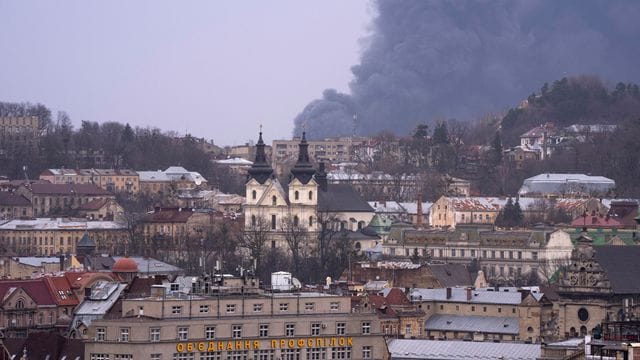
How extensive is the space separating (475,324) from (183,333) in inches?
1274

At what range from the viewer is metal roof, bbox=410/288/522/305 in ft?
361

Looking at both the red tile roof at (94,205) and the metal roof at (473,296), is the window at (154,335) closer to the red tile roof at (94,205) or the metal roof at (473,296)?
the metal roof at (473,296)

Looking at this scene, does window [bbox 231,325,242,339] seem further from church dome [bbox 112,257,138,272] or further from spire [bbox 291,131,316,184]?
spire [bbox 291,131,316,184]

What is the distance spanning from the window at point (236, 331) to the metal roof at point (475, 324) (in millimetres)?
28693

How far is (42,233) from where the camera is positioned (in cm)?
16688

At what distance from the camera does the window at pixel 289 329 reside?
265 feet

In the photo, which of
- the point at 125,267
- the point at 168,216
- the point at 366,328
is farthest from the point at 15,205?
the point at 366,328

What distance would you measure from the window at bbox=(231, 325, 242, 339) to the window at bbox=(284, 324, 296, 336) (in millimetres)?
1846

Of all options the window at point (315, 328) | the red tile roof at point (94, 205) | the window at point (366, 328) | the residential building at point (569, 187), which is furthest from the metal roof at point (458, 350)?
the residential building at point (569, 187)

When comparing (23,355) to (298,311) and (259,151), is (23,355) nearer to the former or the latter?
(298,311)

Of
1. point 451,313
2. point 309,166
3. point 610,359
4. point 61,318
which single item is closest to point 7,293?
point 61,318

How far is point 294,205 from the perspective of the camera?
565ft

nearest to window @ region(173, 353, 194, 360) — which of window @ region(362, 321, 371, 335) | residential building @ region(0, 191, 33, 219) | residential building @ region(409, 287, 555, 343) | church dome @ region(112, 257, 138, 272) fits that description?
window @ region(362, 321, 371, 335)

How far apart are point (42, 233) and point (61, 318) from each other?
234 feet
